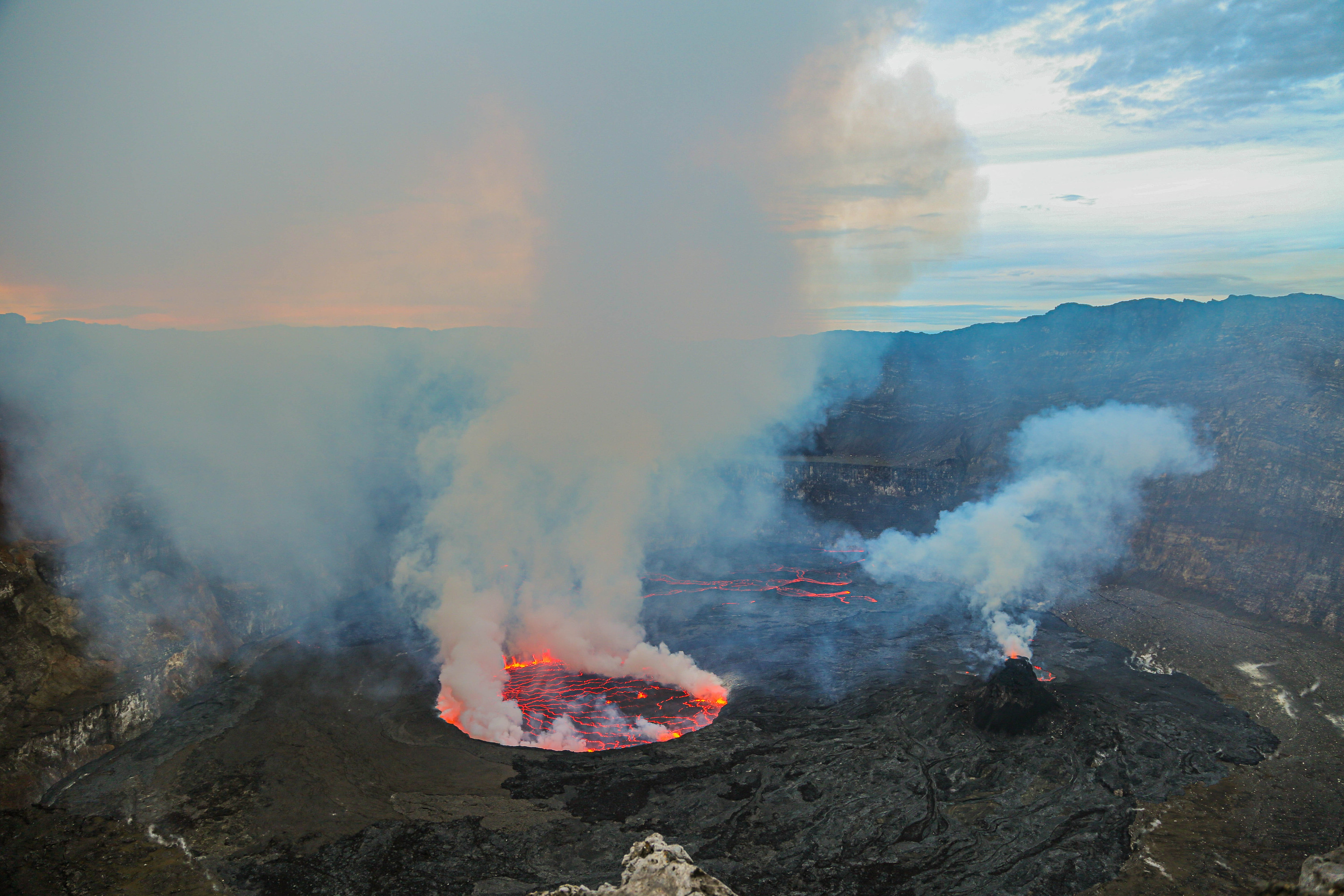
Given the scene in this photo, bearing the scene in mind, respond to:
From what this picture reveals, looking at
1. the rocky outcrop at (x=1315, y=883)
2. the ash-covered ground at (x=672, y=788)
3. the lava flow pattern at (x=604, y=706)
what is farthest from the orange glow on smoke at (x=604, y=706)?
the rocky outcrop at (x=1315, y=883)

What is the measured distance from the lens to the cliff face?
161ft

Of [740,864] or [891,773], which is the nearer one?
[740,864]

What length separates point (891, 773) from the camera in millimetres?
30000

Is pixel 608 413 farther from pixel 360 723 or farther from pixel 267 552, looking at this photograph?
pixel 360 723

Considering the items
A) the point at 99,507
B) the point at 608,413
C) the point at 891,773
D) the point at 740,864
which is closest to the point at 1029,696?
the point at 891,773

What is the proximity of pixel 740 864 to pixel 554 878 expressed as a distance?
6.53 m

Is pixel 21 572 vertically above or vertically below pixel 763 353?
below

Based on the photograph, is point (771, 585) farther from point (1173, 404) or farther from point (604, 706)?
point (1173, 404)

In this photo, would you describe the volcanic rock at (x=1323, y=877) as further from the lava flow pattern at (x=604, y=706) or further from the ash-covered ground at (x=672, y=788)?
the lava flow pattern at (x=604, y=706)

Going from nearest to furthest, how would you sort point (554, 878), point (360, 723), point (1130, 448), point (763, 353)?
point (554, 878)
point (360, 723)
point (1130, 448)
point (763, 353)

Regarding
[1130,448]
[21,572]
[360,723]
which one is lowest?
[360,723]

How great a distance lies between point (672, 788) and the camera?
1141 inches

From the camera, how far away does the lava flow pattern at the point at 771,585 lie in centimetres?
5516

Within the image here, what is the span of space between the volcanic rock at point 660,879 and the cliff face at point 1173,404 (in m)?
54.7
